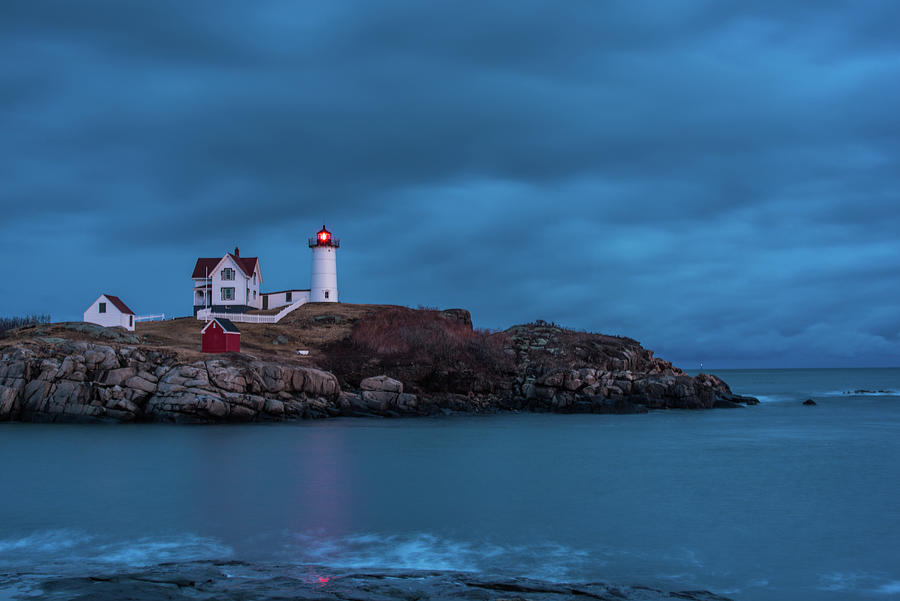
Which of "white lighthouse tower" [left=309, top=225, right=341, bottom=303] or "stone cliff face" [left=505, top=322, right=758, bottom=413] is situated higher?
"white lighthouse tower" [left=309, top=225, right=341, bottom=303]

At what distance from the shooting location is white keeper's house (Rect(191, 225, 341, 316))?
56.3m

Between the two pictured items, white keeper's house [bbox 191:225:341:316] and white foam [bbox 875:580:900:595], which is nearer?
white foam [bbox 875:580:900:595]

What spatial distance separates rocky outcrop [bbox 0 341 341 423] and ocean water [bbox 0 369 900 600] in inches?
66.8

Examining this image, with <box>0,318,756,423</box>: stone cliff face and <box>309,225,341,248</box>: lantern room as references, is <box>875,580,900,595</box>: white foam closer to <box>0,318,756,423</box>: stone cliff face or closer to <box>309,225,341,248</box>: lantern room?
<box>0,318,756,423</box>: stone cliff face

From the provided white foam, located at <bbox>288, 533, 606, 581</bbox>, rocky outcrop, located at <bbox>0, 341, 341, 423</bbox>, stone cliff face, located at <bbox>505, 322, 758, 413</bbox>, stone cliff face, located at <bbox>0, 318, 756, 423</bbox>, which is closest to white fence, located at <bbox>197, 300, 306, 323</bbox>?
stone cliff face, located at <bbox>0, 318, 756, 423</bbox>

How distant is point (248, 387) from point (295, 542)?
21704 millimetres

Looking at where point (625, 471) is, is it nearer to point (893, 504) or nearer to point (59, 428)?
point (893, 504)

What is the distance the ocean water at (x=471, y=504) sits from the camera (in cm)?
1141

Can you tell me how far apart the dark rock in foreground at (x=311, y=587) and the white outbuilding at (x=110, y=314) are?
38.0 metres

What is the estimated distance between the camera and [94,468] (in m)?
20.5

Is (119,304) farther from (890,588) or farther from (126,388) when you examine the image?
(890,588)

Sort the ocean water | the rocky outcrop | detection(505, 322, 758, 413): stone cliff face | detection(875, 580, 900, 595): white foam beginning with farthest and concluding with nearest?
detection(505, 322, 758, 413): stone cliff face < the rocky outcrop < the ocean water < detection(875, 580, 900, 595): white foam

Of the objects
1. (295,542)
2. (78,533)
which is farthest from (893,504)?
(78,533)

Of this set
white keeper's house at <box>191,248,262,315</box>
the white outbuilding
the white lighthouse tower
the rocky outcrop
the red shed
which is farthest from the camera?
the white lighthouse tower
